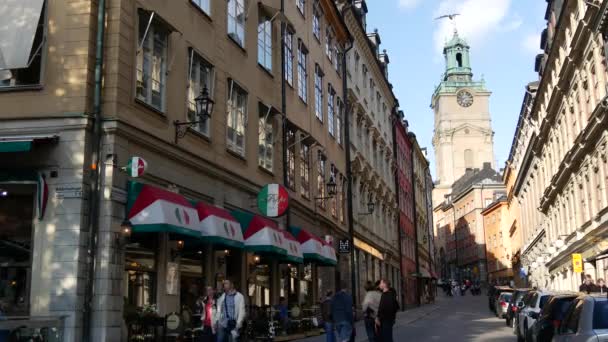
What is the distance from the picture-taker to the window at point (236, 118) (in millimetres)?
19828

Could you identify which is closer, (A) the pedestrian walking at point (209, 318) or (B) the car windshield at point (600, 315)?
(B) the car windshield at point (600, 315)

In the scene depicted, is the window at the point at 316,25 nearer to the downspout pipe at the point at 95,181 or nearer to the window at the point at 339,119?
the window at the point at 339,119

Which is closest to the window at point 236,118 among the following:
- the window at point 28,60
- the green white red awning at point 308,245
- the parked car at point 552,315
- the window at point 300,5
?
the green white red awning at point 308,245

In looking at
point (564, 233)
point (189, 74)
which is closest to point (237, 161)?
point (189, 74)

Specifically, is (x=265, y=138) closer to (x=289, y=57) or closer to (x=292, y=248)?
(x=292, y=248)

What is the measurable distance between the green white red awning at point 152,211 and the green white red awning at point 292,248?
6679 millimetres

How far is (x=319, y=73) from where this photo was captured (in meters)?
31.2

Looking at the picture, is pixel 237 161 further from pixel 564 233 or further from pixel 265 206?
pixel 564 233

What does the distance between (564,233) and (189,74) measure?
31987mm

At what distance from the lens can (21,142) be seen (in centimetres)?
1317

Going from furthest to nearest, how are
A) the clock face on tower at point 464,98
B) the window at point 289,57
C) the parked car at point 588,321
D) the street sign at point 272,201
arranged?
the clock face on tower at point 464,98 < the window at point 289,57 < the street sign at point 272,201 < the parked car at point 588,321

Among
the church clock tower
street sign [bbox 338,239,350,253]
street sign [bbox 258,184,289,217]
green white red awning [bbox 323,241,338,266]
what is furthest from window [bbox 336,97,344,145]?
the church clock tower

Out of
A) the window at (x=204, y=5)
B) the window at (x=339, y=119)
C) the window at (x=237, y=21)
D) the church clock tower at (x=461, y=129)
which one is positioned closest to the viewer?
the window at (x=204, y=5)

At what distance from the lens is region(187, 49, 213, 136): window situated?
17578 mm
